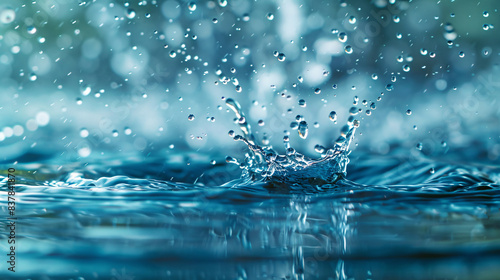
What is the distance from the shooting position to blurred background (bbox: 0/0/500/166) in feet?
7.18

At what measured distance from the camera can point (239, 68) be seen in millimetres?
2324

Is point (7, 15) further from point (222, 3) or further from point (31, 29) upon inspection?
point (222, 3)

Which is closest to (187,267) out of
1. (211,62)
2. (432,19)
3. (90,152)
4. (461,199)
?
(461,199)

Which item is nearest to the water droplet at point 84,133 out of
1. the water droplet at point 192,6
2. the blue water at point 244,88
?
the blue water at point 244,88

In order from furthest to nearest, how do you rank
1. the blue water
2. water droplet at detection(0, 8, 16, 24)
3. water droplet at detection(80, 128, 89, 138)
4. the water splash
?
water droplet at detection(0, 8, 16, 24) → water droplet at detection(80, 128, 89, 138) → the blue water → the water splash

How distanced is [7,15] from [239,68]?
1.07 metres

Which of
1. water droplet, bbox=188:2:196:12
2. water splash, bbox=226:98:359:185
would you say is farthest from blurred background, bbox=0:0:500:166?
water splash, bbox=226:98:359:185

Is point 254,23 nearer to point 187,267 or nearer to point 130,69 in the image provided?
point 130,69

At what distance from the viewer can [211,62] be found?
2.32 metres

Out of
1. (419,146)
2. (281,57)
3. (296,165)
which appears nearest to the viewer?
(296,165)

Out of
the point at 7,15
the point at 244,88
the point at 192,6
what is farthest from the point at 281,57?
the point at 7,15

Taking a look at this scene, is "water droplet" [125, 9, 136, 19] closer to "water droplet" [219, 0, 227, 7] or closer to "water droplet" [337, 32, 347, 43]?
"water droplet" [219, 0, 227, 7]

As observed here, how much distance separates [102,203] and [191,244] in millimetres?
368

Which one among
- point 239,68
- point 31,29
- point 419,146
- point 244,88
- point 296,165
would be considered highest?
point 31,29
